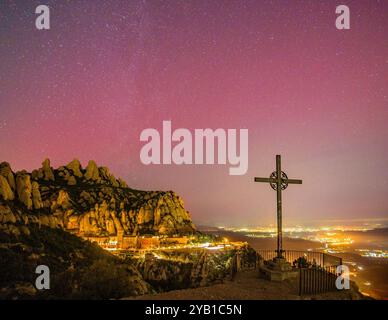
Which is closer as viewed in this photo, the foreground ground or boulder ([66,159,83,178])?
the foreground ground

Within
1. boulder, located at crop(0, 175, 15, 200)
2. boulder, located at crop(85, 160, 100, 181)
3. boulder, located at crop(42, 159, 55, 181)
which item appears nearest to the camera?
boulder, located at crop(0, 175, 15, 200)

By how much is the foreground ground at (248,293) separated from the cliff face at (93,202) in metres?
61.2

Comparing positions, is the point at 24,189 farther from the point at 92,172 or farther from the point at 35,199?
the point at 92,172

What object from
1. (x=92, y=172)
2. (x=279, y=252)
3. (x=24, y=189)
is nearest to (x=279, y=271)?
(x=279, y=252)

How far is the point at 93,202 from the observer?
4181 inches

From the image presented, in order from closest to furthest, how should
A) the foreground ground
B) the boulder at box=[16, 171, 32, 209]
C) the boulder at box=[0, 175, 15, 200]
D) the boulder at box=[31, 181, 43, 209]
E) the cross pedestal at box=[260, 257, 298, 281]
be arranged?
the foreground ground < the cross pedestal at box=[260, 257, 298, 281] < the boulder at box=[0, 175, 15, 200] < the boulder at box=[16, 171, 32, 209] < the boulder at box=[31, 181, 43, 209]

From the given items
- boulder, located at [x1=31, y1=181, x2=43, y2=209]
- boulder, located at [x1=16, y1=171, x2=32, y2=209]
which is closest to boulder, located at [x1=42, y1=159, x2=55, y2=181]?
boulder, located at [x1=31, y1=181, x2=43, y2=209]

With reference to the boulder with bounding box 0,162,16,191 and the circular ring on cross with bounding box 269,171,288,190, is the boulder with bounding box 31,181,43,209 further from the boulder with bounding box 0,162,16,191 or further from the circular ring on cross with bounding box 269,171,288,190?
the circular ring on cross with bounding box 269,171,288,190

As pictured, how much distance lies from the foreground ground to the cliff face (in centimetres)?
6119

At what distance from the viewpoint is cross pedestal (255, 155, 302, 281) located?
13.7 meters

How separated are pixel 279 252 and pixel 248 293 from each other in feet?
12.1

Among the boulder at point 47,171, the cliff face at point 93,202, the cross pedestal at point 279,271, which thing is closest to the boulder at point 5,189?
the cliff face at point 93,202
